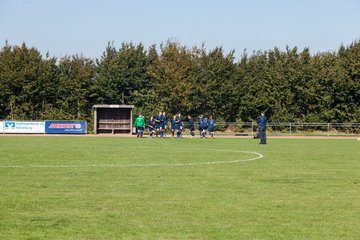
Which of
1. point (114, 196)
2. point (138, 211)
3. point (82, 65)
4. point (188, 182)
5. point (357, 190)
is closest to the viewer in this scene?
point (138, 211)

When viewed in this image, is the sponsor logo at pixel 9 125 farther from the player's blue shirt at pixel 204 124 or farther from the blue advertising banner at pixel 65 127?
the player's blue shirt at pixel 204 124

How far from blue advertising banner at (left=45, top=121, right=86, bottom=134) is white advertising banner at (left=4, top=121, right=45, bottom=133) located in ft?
2.00

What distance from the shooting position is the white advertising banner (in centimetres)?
5597

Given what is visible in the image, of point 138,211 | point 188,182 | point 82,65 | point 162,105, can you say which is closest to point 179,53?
point 162,105

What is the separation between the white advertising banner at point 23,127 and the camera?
55969 millimetres

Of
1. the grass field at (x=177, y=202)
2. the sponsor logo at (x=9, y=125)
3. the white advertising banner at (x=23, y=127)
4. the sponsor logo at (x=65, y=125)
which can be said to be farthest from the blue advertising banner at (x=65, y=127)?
the grass field at (x=177, y=202)

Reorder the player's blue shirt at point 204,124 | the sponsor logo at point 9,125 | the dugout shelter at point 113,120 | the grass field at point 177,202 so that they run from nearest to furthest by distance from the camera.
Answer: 1. the grass field at point 177,202
2. the player's blue shirt at point 204,124
3. the sponsor logo at point 9,125
4. the dugout shelter at point 113,120

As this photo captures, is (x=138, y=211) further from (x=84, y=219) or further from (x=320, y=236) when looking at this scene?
(x=320, y=236)

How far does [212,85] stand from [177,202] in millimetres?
55555

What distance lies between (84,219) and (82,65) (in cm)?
6514

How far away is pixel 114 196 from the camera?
1175cm

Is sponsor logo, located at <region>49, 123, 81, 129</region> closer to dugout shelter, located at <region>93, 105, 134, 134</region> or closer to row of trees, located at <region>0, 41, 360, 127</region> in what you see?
dugout shelter, located at <region>93, 105, 134, 134</region>

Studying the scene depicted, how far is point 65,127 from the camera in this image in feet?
187

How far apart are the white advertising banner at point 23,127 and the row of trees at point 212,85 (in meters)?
8.46
